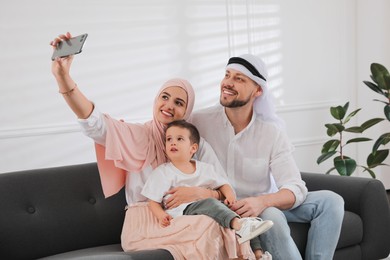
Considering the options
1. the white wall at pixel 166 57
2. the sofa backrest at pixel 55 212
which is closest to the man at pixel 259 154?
the sofa backrest at pixel 55 212

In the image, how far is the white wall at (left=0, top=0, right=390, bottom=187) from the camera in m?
4.23

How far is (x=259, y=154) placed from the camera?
3.17m

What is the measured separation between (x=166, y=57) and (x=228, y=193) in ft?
6.78

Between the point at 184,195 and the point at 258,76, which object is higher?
the point at 258,76

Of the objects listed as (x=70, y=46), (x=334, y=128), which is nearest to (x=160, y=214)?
(x=70, y=46)

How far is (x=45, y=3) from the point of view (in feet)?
14.1

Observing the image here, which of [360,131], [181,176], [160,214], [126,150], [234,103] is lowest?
[360,131]

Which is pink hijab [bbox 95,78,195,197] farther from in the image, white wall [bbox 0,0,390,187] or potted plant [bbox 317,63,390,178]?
potted plant [bbox 317,63,390,178]

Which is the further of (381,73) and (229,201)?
(381,73)

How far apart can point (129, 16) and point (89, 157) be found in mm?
1037

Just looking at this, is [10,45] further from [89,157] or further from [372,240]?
[372,240]

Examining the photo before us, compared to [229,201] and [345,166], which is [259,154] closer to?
[229,201]

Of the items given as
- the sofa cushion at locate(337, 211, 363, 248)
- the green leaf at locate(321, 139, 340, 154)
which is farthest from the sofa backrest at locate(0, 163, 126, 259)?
the green leaf at locate(321, 139, 340, 154)

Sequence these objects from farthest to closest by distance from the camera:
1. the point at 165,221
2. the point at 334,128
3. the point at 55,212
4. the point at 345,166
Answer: the point at 334,128, the point at 345,166, the point at 55,212, the point at 165,221
